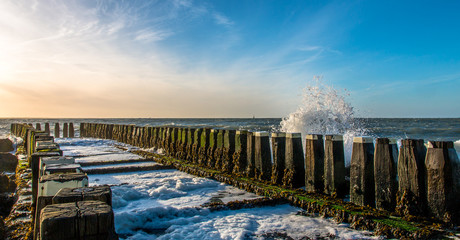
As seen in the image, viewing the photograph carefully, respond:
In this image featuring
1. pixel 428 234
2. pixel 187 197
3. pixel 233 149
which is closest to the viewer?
pixel 428 234

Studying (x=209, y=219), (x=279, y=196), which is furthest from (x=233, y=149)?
(x=209, y=219)

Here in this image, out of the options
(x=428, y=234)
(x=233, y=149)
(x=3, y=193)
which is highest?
(x=233, y=149)

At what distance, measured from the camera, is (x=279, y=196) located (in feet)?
15.6

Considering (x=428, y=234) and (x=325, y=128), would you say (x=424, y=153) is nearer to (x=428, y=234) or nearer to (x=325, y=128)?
(x=428, y=234)

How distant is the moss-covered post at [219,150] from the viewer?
728 cm

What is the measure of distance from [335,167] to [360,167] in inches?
16.6

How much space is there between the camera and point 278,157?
225 inches

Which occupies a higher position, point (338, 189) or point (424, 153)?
point (424, 153)

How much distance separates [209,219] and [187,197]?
3.73 ft

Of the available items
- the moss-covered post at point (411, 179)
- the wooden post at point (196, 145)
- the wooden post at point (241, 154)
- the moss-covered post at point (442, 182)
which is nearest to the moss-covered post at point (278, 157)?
the wooden post at point (241, 154)

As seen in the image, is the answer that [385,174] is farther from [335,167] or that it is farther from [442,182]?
[335,167]

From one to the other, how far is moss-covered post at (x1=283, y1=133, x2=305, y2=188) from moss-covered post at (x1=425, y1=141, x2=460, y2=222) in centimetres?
202

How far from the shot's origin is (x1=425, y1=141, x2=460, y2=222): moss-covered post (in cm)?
354

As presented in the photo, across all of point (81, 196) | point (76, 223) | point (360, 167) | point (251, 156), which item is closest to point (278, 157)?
point (251, 156)
